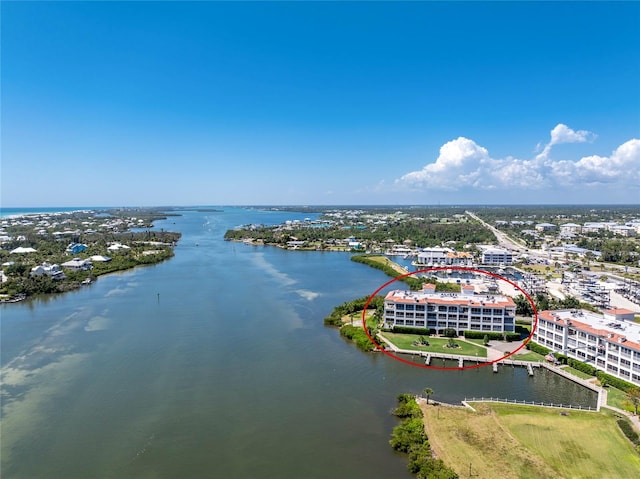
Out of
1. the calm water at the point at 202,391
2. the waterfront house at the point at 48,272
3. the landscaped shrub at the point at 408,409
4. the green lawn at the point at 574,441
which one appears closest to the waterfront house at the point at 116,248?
the waterfront house at the point at 48,272


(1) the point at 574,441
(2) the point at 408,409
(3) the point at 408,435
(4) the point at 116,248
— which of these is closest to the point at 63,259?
(4) the point at 116,248

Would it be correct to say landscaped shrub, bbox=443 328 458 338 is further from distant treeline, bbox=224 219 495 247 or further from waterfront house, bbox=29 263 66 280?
distant treeline, bbox=224 219 495 247

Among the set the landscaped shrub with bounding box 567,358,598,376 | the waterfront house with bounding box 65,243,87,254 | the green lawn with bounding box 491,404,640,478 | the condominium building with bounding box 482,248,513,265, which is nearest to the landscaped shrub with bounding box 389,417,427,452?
the green lawn with bounding box 491,404,640,478

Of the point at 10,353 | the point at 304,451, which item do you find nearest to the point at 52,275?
the point at 10,353

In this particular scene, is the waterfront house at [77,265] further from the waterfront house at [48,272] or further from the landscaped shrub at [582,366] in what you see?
the landscaped shrub at [582,366]

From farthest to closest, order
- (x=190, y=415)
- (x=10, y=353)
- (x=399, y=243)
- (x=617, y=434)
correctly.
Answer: (x=399, y=243), (x=10, y=353), (x=190, y=415), (x=617, y=434)

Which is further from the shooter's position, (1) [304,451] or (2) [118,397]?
(2) [118,397]

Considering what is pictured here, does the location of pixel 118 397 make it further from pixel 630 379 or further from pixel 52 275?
pixel 52 275
